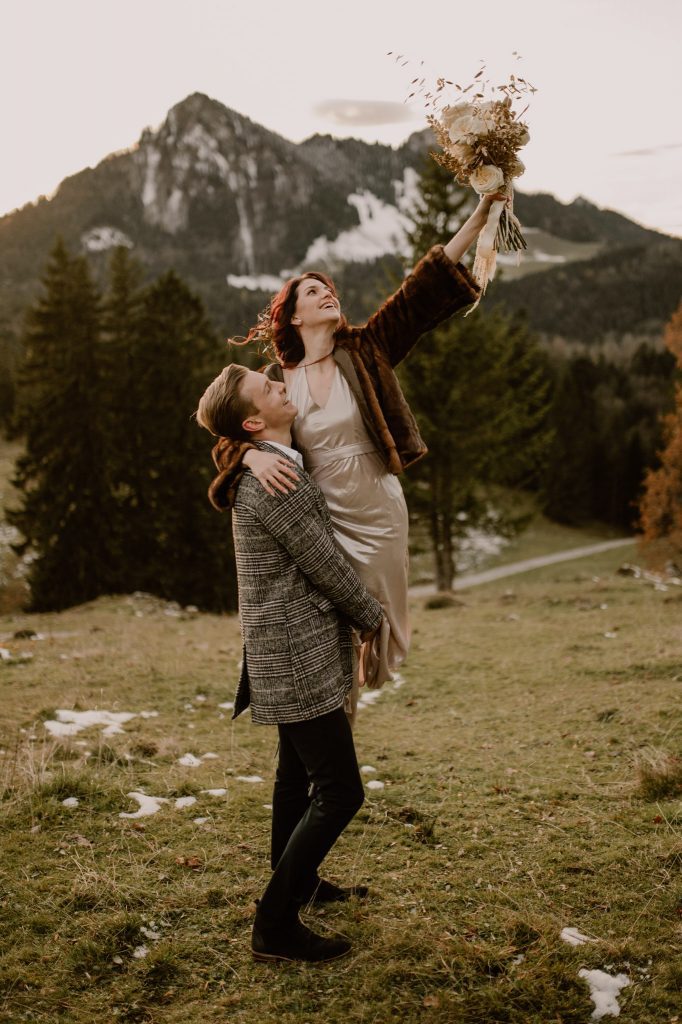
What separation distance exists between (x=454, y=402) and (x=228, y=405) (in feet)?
49.0

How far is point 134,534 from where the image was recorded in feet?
70.4

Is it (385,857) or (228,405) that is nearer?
(228,405)

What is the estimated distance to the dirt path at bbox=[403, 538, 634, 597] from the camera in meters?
32.2

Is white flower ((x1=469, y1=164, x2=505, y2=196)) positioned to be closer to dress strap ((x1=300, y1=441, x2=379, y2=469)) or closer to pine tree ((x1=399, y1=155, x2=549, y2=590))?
dress strap ((x1=300, y1=441, x2=379, y2=469))

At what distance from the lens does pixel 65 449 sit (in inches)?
867

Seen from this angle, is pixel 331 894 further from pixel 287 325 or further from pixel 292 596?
pixel 287 325

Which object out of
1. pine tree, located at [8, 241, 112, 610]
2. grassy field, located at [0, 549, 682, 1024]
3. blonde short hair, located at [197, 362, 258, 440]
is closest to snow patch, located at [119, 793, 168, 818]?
grassy field, located at [0, 549, 682, 1024]

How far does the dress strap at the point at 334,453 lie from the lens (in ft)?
10.5

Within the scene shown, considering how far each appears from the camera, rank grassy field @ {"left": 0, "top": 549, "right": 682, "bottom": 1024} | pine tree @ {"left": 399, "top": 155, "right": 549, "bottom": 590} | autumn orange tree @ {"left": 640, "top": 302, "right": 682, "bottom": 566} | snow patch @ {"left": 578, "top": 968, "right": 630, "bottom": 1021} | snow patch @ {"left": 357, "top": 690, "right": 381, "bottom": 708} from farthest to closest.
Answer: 1. autumn orange tree @ {"left": 640, "top": 302, "right": 682, "bottom": 566}
2. pine tree @ {"left": 399, "top": 155, "right": 549, "bottom": 590}
3. snow patch @ {"left": 357, "top": 690, "right": 381, "bottom": 708}
4. grassy field @ {"left": 0, "top": 549, "right": 682, "bottom": 1024}
5. snow patch @ {"left": 578, "top": 968, "right": 630, "bottom": 1021}

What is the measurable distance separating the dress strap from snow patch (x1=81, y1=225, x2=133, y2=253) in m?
161

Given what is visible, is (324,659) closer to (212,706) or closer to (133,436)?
(212,706)

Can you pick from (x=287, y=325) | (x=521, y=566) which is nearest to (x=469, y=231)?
(x=287, y=325)

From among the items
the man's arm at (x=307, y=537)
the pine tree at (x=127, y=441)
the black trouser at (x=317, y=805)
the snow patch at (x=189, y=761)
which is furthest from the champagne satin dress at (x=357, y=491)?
the pine tree at (x=127, y=441)

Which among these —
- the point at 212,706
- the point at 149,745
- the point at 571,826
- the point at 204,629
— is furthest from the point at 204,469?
the point at 571,826
